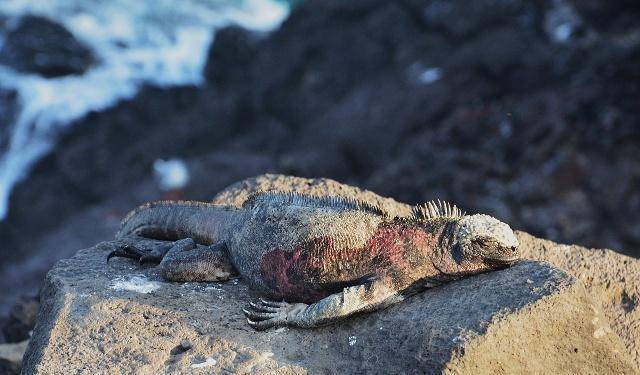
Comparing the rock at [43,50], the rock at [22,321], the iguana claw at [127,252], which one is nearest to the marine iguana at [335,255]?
the iguana claw at [127,252]

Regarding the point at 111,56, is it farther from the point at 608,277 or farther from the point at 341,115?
the point at 608,277

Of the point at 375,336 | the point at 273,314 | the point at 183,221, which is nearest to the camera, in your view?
the point at 375,336

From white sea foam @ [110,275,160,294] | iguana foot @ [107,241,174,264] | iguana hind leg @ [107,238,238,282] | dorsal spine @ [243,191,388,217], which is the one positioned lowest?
white sea foam @ [110,275,160,294]

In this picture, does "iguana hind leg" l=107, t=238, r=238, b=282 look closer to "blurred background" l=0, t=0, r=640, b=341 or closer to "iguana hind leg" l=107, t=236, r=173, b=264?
"iguana hind leg" l=107, t=236, r=173, b=264

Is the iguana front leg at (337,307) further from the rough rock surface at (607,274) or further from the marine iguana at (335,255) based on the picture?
the rough rock surface at (607,274)

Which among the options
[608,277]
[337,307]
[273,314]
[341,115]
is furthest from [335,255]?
[341,115]

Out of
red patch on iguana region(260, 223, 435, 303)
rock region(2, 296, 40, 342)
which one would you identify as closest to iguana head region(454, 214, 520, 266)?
red patch on iguana region(260, 223, 435, 303)
